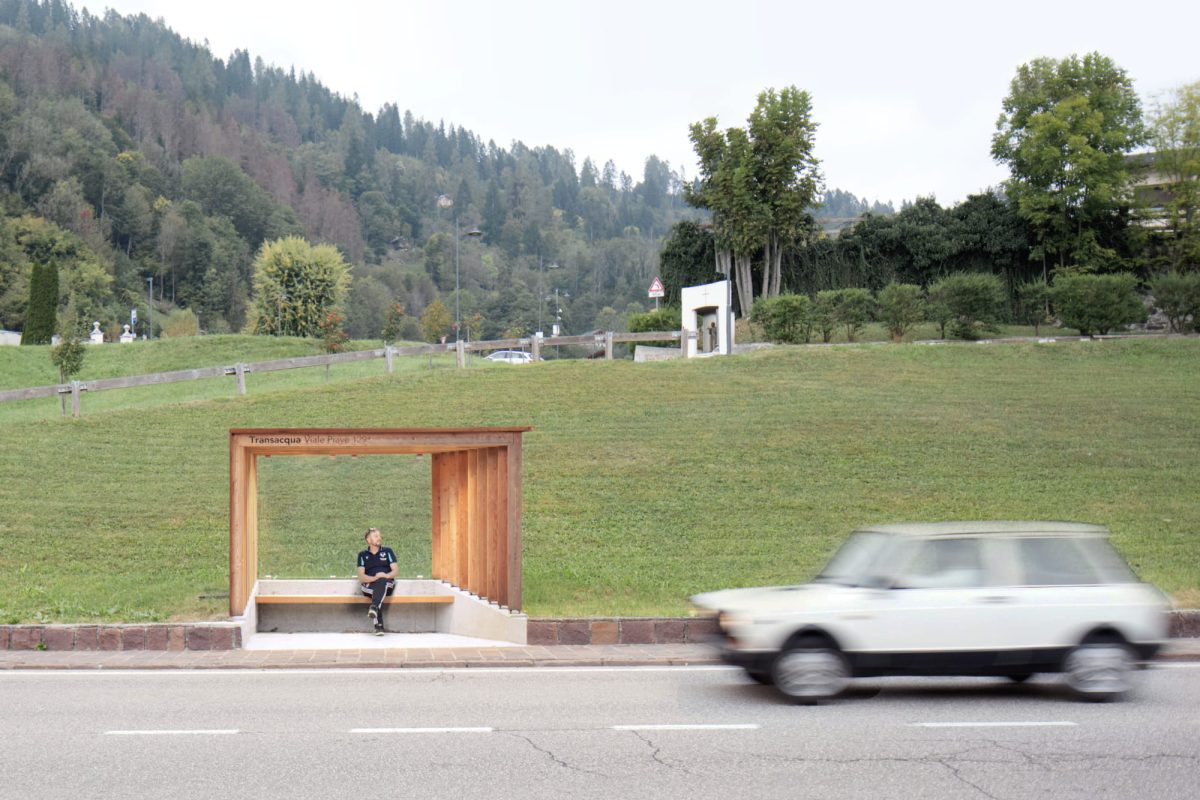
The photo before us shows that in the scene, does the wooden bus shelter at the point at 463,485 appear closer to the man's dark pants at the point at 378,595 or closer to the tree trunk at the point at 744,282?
the man's dark pants at the point at 378,595

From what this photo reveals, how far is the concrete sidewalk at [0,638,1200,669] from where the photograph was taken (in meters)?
12.0

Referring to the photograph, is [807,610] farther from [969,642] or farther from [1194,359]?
[1194,359]

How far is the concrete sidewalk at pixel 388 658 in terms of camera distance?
11977 mm

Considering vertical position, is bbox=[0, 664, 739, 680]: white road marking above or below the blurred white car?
below

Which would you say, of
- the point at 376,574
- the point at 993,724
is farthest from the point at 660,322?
the point at 993,724

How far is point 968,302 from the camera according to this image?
40719 millimetres

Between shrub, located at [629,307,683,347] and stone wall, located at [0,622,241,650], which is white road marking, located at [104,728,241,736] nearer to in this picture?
stone wall, located at [0,622,241,650]

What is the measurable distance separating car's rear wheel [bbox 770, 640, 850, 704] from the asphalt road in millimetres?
162

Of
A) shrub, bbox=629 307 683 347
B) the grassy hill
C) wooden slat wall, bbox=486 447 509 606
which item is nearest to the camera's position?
wooden slat wall, bbox=486 447 509 606

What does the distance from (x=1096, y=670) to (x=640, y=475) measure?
13.1 meters

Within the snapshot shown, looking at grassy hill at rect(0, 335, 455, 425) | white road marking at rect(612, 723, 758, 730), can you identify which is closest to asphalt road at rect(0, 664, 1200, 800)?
white road marking at rect(612, 723, 758, 730)

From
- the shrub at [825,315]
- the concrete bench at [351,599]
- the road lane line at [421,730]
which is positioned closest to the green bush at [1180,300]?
the shrub at [825,315]

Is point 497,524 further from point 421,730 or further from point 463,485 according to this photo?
point 421,730

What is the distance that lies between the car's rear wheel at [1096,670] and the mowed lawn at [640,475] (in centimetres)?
519
